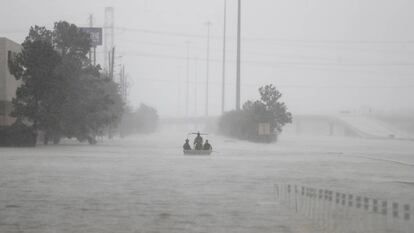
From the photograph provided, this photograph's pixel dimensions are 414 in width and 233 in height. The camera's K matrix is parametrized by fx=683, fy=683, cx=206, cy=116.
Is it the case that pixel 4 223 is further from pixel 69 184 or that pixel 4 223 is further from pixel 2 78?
pixel 2 78

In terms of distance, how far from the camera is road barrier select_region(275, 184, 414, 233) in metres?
11.5

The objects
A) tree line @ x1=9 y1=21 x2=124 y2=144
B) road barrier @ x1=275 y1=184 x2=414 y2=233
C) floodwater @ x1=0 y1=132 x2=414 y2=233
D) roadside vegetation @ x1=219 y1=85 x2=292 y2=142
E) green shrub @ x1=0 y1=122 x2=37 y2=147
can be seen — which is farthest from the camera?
roadside vegetation @ x1=219 y1=85 x2=292 y2=142

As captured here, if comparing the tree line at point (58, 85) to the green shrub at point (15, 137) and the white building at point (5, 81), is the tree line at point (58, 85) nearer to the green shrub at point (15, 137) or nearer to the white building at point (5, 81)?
the green shrub at point (15, 137)

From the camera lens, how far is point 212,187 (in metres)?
18.8

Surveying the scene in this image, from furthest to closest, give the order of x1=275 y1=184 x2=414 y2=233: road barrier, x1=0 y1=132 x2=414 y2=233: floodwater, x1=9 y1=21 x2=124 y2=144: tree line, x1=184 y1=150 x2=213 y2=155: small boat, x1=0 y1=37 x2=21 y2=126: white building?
x1=0 y1=37 x2=21 y2=126: white building < x1=9 y1=21 x2=124 y2=144: tree line < x1=184 y1=150 x2=213 y2=155: small boat < x1=0 y1=132 x2=414 y2=233: floodwater < x1=275 y1=184 x2=414 y2=233: road barrier

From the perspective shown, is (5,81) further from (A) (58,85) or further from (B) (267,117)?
(B) (267,117)

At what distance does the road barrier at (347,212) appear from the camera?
11504 millimetres

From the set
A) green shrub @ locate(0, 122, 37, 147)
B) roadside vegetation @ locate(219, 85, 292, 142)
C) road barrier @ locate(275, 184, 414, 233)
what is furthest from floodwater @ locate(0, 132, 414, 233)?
roadside vegetation @ locate(219, 85, 292, 142)

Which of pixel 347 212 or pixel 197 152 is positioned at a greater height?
pixel 197 152

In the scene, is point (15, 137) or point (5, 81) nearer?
point (15, 137)

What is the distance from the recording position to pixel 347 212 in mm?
13281

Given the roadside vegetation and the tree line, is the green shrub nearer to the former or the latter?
the tree line

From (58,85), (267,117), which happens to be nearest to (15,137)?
(58,85)

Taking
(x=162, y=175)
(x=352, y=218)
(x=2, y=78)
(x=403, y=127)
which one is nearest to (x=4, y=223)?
(x=352, y=218)
